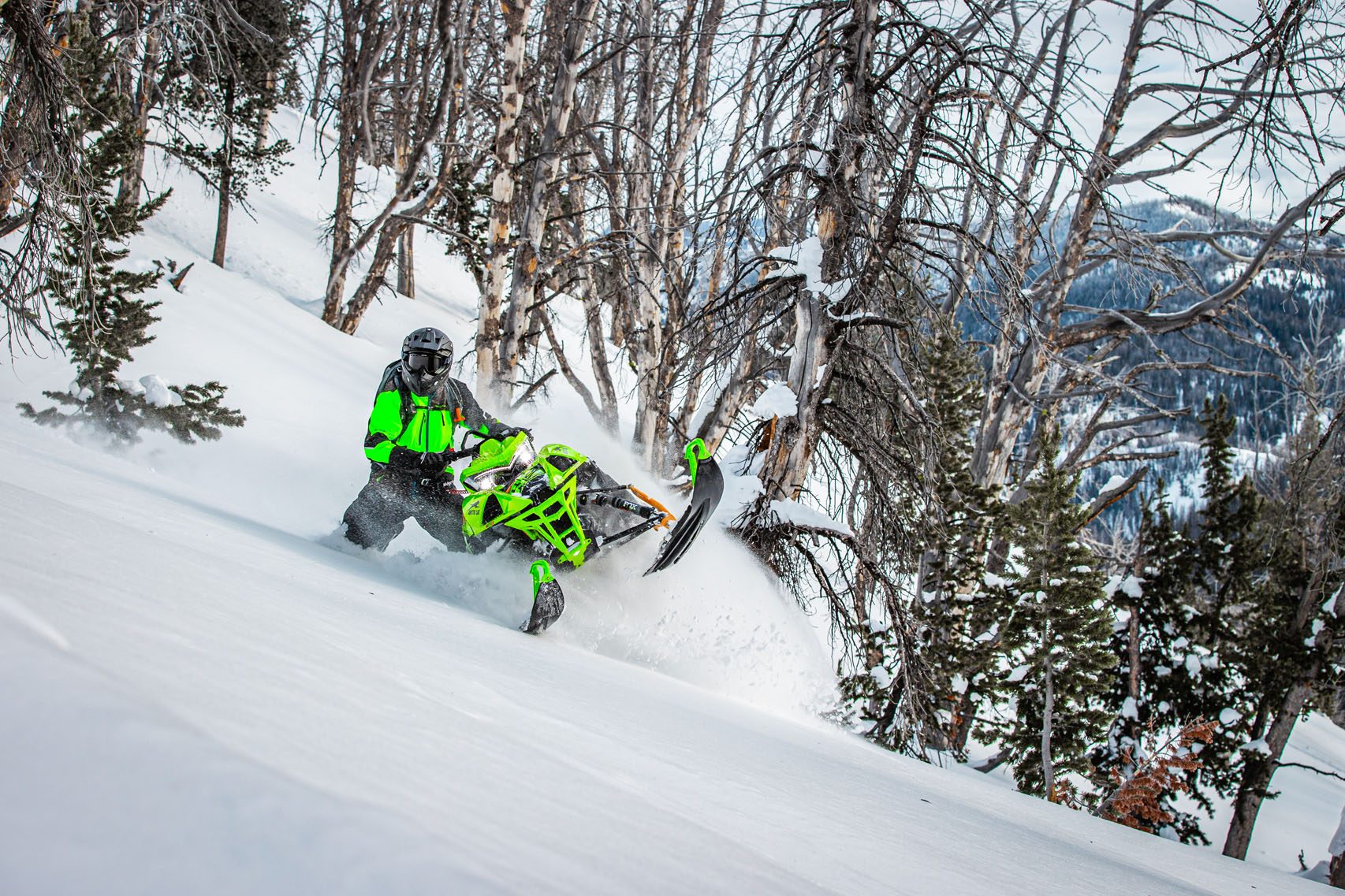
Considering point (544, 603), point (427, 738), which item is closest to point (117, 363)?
point (544, 603)

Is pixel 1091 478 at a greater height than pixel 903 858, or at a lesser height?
greater

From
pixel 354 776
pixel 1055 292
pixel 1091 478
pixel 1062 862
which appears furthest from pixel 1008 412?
pixel 1091 478

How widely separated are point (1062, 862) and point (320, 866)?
8.52ft

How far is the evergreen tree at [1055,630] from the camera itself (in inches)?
458

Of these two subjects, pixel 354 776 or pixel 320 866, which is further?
pixel 354 776

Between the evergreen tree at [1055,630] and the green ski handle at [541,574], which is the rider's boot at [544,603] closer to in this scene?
the green ski handle at [541,574]

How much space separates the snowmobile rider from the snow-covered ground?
39 centimetres

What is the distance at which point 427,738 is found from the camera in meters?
1.60

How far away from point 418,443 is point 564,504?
49.6 inches

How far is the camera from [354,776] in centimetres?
126

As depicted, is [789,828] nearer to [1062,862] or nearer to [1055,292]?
[1062,862]

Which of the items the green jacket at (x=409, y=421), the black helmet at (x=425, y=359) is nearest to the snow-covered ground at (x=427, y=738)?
the green jacket at (x=409, y=421)

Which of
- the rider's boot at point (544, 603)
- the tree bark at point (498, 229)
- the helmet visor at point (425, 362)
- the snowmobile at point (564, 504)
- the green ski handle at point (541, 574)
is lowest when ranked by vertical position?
the rider's boot at point (544, 603)

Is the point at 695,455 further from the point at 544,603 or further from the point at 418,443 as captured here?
the point at 418,443
